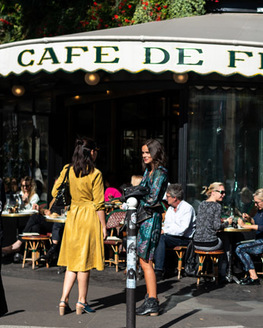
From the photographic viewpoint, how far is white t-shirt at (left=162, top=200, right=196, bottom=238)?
855cm

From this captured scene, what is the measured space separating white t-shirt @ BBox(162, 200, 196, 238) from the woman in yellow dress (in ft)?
8.50

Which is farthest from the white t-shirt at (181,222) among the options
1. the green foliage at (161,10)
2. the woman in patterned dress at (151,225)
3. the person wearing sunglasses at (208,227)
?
the green foliage at (161,10)

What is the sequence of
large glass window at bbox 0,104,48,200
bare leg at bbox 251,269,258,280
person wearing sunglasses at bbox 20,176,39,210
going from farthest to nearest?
1. large glass window at bbox 0,104,48,200
2. person wearing sunglasses at bbox 20,176,39,210
3. bare leg at bbox 251,269,258,280

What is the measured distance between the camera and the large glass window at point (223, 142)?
393 inches

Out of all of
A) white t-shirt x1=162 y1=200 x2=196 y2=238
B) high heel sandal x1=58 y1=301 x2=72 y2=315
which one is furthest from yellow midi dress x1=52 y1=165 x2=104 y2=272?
white t-shirt x1=162 y1=200 x2=196 y2=238

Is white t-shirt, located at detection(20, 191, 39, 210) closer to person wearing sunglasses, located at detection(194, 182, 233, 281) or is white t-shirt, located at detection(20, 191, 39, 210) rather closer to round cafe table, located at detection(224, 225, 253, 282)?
person wearing sunglasses, located at detection(194, 182, 233, 281)

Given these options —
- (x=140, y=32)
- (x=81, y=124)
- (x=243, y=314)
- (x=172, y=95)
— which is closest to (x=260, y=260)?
(x=243, y=314)

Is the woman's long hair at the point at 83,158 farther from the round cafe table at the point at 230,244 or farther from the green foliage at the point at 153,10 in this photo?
the green foliage at the point at 153,10

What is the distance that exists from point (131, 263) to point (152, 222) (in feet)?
2.84

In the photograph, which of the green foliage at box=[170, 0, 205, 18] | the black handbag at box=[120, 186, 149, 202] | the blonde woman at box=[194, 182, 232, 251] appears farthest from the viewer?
the green foliage at box=[170, 0, 205, 18]

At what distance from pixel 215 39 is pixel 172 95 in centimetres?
485

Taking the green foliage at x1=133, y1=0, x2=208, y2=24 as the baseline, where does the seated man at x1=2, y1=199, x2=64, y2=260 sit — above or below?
below

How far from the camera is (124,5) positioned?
1523 centimetres

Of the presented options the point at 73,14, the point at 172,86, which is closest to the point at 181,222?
the point at 172,86
